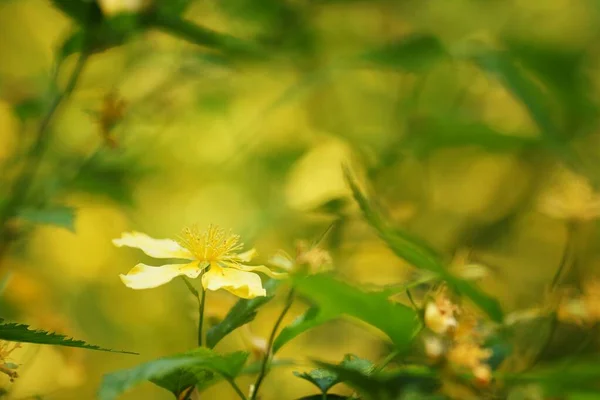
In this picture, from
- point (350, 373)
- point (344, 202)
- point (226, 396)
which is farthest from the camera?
point (226, 396)

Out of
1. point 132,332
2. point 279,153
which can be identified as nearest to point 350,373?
point 279,153

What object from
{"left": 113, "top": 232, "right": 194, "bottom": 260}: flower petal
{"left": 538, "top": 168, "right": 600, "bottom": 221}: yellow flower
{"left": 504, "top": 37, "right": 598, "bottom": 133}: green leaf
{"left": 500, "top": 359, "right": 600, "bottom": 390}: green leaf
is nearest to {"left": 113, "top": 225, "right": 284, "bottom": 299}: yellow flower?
{"left": 113, "top": 232, "right": 194, "bottom": 260}: flower petal

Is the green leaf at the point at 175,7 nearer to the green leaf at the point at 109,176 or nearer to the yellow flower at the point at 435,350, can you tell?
the green leaf at the point at 109,176

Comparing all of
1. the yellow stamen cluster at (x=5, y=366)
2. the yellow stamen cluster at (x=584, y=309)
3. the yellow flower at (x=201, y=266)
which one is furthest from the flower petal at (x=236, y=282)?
the yellow stamen cluster at (x=584, y=309)

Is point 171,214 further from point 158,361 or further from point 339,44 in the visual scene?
point 158,361

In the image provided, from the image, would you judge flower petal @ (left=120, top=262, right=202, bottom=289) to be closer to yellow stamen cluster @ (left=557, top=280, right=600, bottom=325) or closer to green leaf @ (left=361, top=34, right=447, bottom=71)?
yellow stamen cluster @ (left=557, top=280, right=600, bottom=325)

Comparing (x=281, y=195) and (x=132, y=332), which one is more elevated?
(x=281, y=195)
